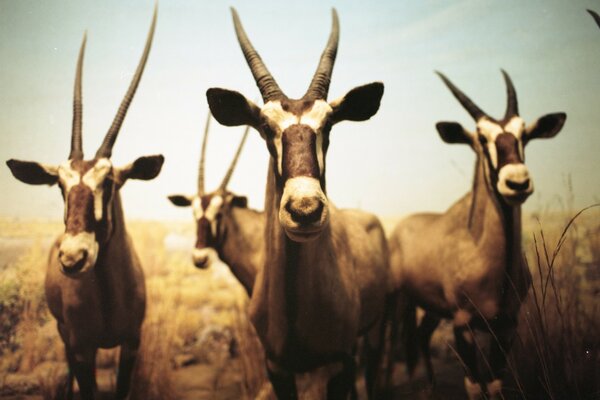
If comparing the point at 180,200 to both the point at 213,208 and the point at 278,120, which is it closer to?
the point at 213,208

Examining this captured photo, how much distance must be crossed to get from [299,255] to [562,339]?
67.9 inches

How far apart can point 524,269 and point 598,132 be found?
11.3ft

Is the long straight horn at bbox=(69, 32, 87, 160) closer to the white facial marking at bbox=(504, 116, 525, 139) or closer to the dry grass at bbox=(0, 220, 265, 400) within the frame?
the dry grass at bbox=(0, 220, 265, 400)

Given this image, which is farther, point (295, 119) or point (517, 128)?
point (517, 128)

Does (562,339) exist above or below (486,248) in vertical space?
below

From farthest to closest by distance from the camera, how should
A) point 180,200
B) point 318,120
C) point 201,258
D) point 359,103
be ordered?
point 180,200
point 201,258
point 359,103
point 318,120

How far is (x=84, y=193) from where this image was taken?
2857 millimetres

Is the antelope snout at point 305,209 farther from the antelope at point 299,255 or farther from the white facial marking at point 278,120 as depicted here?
the white facial marking at point 278,120

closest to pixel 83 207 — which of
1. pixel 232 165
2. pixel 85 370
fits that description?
→ pixel 85 370

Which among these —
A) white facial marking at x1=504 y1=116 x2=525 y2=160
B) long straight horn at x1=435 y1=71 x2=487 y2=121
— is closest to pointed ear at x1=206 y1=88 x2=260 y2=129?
white facial marking at x1=504 y1=116 x2=525 y2=160

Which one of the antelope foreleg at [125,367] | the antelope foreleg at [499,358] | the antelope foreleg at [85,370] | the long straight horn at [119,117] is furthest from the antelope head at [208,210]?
the antelope foreleg at [499,358]

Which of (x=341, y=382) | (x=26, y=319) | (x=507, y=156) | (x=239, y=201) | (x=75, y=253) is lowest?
(x=26, y=319)

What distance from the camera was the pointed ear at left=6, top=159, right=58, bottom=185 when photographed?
3.27 meters

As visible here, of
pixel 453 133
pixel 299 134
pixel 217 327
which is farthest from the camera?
pixel 217 327
